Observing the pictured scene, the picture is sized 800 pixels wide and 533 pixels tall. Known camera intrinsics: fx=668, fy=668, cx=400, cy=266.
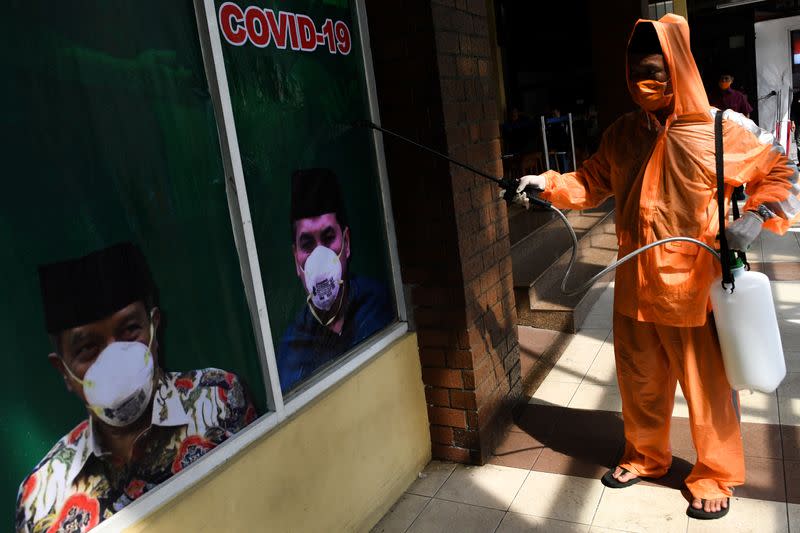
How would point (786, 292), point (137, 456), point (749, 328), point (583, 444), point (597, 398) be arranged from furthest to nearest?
1. point (786, 292)
2. point (597, 398)
3. point (583, 444)
4. point (749, 328)
5. point (137, 456)

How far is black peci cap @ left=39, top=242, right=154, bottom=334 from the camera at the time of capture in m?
1.72

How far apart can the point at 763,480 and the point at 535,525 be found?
3.33 feet

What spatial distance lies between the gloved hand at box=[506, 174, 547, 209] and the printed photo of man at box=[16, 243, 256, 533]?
1445mm

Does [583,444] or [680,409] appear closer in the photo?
[583,444]

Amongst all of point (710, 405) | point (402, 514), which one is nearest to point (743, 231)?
point (710, 405)

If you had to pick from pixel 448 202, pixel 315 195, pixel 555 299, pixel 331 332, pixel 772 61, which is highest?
pixel 772 61

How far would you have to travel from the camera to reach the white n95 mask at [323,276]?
8.80 ft

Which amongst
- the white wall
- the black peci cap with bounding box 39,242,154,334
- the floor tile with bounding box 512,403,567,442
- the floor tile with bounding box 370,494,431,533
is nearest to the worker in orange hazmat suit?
the floor tile with bounding box 512,403,567,442

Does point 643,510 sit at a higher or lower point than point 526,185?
lower

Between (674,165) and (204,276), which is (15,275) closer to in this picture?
(204,276)

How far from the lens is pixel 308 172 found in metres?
2.68

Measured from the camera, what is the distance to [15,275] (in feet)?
5.36

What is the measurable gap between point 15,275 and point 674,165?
88.7 inches

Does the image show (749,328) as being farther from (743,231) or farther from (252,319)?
(252,319)
